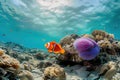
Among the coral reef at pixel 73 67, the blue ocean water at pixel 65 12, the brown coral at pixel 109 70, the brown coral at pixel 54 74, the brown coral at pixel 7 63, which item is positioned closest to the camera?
the brown coral at pixel 7 63

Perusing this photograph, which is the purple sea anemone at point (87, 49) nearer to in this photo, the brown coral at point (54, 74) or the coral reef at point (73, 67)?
the coral reef at point (73, 67)

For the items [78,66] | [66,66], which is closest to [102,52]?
A: [78,66]

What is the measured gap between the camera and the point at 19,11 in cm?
3025

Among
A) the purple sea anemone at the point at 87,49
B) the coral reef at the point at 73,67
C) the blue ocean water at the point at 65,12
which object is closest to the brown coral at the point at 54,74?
the coral reef at the point at 73,67

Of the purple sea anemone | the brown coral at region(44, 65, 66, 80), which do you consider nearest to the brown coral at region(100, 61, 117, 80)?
the purple sea anemone

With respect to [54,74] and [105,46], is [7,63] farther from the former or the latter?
[105,46]

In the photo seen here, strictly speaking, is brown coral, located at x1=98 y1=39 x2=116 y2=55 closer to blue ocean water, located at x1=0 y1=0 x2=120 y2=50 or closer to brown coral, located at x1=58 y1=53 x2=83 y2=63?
brown coral, located at x1=58 y1=53 x2=83 y2=63

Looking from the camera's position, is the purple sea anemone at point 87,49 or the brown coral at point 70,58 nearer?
the purple sea anemone at point 87,49

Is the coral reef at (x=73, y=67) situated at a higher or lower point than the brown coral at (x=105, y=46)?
lower

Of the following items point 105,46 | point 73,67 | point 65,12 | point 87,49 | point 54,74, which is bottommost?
point 54,74

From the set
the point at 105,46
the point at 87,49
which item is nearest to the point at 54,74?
the point at 87,49

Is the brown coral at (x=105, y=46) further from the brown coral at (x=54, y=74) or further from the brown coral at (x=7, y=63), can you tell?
the brown coral at (x=7, y=63)

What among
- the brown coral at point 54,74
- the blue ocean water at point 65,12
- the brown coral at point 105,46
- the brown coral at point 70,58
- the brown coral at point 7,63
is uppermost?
the blue ocean water at point 65,12

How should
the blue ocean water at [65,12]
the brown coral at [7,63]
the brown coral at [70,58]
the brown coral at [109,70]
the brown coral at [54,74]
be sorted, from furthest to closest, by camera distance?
the blue ocean water at [65,12] → the brown coral at [70,58] → the brown coral at [109,70] → the brown coral at [54,74] → the brown coral at [7,63]
